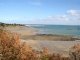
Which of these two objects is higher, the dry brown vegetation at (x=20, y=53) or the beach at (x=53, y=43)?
the dry brown vegetation at (x=20, y=53)

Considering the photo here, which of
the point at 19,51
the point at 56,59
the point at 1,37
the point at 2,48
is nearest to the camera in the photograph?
the point at 56,59

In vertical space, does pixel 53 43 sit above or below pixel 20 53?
below

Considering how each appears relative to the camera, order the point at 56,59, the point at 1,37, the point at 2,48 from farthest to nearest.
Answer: the point at 1,37
the point at 2,48
the point at 56,59

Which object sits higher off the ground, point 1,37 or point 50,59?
point 1,37

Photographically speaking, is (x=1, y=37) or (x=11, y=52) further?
(x=1, y=37)

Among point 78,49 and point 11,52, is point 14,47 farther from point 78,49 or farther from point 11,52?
point 78,49

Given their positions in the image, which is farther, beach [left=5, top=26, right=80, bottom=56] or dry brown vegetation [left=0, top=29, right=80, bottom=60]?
beach [left=5, top=26, right=80, bottom=56]

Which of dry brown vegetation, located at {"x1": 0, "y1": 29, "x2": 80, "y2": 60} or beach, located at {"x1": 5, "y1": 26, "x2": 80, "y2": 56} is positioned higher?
dry brown vegetation, located at {"x1": 0, "y1": 29, "x2": 80, "y2": 60}

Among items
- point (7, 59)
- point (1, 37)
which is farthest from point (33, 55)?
point (1, 37)

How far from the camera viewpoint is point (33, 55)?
15914mm

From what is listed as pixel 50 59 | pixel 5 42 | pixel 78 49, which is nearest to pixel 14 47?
pixel 5 42

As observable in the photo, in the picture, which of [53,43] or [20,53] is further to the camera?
[53,43]

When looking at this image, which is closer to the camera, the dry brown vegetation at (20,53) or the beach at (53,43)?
the dry brown vegetation at (20,53)

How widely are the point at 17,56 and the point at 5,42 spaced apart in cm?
303
